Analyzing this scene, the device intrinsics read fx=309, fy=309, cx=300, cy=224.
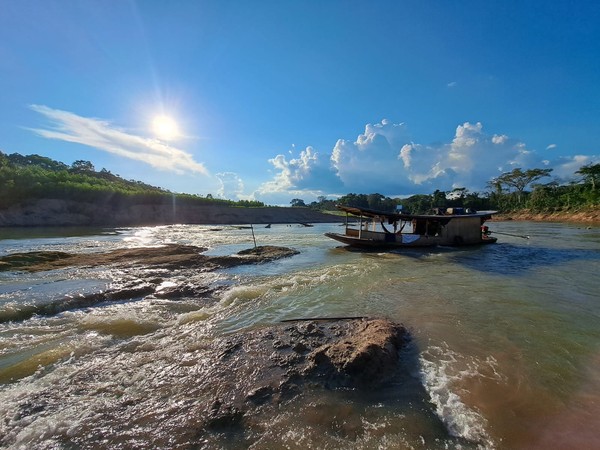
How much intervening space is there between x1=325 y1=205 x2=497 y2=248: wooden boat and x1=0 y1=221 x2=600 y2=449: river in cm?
965

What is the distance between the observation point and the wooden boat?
20297 millimetres

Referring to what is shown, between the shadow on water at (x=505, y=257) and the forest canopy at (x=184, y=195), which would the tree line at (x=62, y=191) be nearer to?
the forest canopy at (x=184, y=195)

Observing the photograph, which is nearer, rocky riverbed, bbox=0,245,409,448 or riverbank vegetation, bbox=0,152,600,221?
rocky riverbed, bbox=0,245,409,448

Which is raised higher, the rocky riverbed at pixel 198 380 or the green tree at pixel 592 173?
the green tree at pixel 592 173

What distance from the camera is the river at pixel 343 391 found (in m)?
3.38

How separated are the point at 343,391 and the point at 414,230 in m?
19.4

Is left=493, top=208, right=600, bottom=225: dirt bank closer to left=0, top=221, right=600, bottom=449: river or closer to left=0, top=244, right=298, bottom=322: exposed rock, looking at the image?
left=0, top=221, right=600, bottom=449: river

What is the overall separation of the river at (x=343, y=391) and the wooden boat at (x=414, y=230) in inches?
380

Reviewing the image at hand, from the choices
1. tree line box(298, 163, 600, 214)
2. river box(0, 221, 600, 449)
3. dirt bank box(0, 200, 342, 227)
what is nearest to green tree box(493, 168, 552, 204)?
tree line box(298, 163, 600, 214)

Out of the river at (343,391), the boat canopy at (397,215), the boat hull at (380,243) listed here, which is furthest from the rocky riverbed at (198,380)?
the boat hull at (380,243)

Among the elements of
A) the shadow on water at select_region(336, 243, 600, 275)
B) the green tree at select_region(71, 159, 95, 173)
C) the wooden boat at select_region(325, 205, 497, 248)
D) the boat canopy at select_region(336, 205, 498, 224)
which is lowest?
the shadow on water at select_region(336, 243, 600, 275)

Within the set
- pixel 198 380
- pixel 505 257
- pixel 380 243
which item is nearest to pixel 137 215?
pixel 380 243

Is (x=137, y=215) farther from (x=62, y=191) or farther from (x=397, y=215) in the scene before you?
(x=397, y=215)

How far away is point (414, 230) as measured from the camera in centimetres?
2180
